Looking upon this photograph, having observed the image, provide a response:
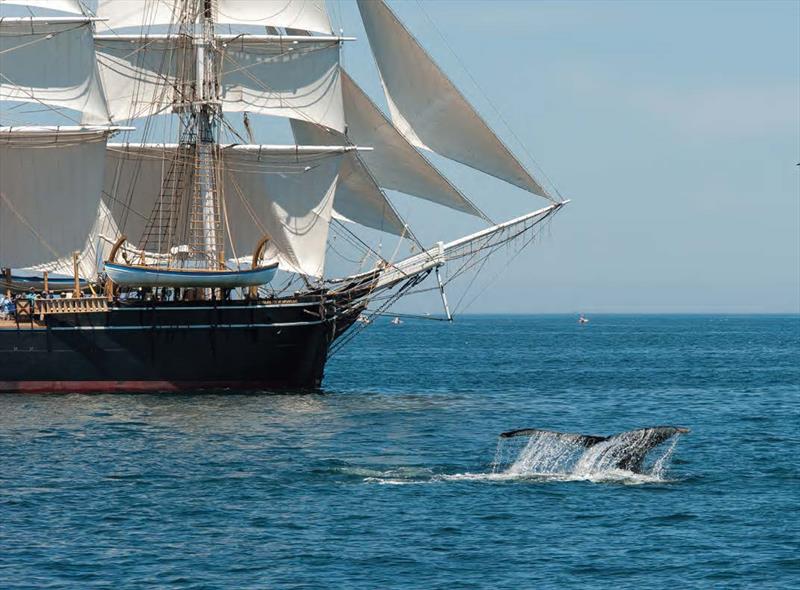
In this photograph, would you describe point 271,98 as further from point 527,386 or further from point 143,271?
point 527,386

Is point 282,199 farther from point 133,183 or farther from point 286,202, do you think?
point 133,183

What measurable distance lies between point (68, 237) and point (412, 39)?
15.8m

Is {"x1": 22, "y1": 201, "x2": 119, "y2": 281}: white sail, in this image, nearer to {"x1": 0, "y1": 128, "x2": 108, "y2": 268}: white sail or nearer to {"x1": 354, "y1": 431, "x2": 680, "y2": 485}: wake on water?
{"x1": 0, "y1": 128, "x2": 108, "y2": 268}: white sail

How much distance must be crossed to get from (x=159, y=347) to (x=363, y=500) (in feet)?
85.5

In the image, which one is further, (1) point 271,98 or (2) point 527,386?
(2) point 527,386

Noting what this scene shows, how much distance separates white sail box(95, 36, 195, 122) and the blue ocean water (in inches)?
537

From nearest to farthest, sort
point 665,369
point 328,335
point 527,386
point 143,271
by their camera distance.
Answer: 1. point 143,271
2. point 328,335
3. point 527,386
4. point 665,369

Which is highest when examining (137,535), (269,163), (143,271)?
(269,163)

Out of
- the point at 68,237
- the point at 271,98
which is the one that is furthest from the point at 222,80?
the point at 68,237

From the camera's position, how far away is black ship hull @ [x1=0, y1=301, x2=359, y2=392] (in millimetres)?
55531

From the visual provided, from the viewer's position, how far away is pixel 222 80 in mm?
61500

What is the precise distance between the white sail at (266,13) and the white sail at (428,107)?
13.9 ft

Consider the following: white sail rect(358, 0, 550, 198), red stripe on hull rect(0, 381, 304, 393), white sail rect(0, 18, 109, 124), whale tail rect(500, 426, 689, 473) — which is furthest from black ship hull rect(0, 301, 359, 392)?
whale tail rect(500, 426, 689, 473)

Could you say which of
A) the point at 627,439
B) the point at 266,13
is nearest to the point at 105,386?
the point at 266,13
